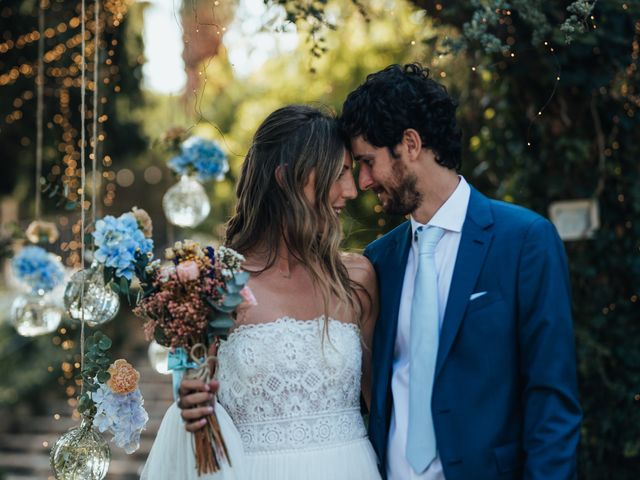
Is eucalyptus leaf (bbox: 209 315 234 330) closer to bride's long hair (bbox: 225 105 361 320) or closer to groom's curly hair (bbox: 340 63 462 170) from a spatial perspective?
bride's long hair (bbox: 225 105 361 320)

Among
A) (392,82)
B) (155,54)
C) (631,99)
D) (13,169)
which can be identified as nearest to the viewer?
(392,82)

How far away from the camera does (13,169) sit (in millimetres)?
6930

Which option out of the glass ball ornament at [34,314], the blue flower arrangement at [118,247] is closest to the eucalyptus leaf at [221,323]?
the blue flower arrangement at [118,247]

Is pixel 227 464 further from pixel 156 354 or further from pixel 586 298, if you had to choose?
pixel 586 298

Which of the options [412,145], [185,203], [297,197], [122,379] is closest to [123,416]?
[122,379]

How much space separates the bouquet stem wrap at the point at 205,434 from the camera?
7.41 feet

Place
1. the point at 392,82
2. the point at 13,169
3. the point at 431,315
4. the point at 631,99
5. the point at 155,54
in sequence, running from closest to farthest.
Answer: the point at 431,315, the point at 392,82, the point at 631,99, the point at 155,54, the point at 13,169

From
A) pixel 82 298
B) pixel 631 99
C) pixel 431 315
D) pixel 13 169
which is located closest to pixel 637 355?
pixel 631 99

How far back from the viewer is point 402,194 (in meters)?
2.75

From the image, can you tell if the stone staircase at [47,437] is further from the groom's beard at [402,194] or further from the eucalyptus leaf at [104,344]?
the groom's beard at [402,194]

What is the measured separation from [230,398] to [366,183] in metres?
0.86

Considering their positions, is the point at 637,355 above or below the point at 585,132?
below

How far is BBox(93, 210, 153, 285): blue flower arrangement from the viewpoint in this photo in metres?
2.52

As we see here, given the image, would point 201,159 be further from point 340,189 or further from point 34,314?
point 340,189
